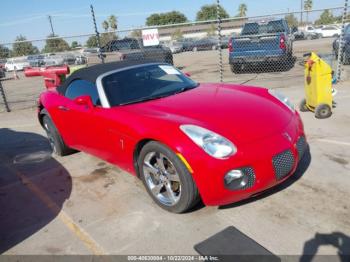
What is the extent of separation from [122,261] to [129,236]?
13.0 inches

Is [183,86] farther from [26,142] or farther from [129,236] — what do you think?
[26,142]

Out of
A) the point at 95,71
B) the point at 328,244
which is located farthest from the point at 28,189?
the point at 328,244

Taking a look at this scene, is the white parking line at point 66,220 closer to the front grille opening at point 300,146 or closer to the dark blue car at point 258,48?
the front grille opening at point 300,146

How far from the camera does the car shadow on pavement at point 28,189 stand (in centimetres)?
343

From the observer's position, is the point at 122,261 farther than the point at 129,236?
No

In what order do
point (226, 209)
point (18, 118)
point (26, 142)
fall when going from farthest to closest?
point (18, 118)
point (26, 142)
point (226, 209)

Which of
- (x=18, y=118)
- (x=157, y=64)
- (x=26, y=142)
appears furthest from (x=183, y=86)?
(x=18, y=118)

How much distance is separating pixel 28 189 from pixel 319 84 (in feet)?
15.6

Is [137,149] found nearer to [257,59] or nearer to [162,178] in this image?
[162,178]

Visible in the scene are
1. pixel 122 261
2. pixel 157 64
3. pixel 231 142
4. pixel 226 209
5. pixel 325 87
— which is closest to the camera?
pixel 122 261

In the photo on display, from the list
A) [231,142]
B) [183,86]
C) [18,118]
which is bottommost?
[18,118]

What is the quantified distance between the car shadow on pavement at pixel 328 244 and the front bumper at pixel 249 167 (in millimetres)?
590

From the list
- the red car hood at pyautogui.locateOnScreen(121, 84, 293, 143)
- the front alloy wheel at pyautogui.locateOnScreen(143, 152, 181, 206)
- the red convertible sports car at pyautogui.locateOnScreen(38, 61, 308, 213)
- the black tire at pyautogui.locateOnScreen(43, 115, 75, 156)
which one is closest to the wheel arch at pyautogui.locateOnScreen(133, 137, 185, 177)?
the red convertible sports car at pyautogui.locateOnScreen(38, 61, 308, 213)

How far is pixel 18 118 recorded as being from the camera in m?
8.61
